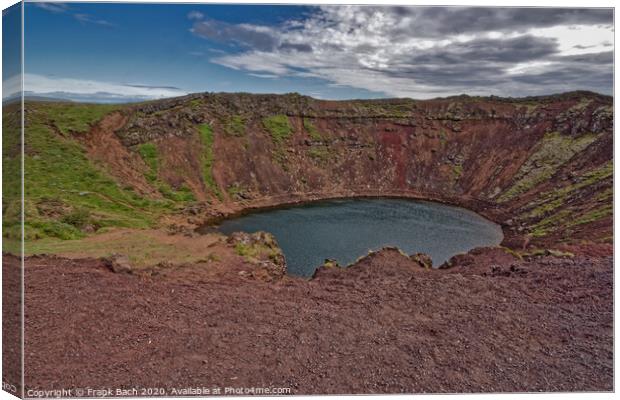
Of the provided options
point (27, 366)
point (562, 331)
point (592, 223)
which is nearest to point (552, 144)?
point (592, 223)

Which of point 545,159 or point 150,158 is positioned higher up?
point 545,159

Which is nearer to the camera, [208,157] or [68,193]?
[68,193]

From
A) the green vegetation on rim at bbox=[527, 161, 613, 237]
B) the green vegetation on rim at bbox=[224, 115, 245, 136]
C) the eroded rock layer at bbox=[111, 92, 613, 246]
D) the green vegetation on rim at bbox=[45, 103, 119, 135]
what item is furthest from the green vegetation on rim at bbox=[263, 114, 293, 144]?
the green vegetation on rim at bbox=[527, 161, 613, 237]

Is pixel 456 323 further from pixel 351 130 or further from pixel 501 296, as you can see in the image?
pixel 351 130

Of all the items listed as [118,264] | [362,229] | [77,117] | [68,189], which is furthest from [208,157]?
[118,264]

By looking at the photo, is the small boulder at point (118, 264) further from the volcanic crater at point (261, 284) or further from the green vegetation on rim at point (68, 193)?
the green vegetation on rim at point (68, 193)

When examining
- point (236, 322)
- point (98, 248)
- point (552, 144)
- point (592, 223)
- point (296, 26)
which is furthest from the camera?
point (552, 144)

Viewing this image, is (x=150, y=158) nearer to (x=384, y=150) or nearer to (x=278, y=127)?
(x=278, y=127)
